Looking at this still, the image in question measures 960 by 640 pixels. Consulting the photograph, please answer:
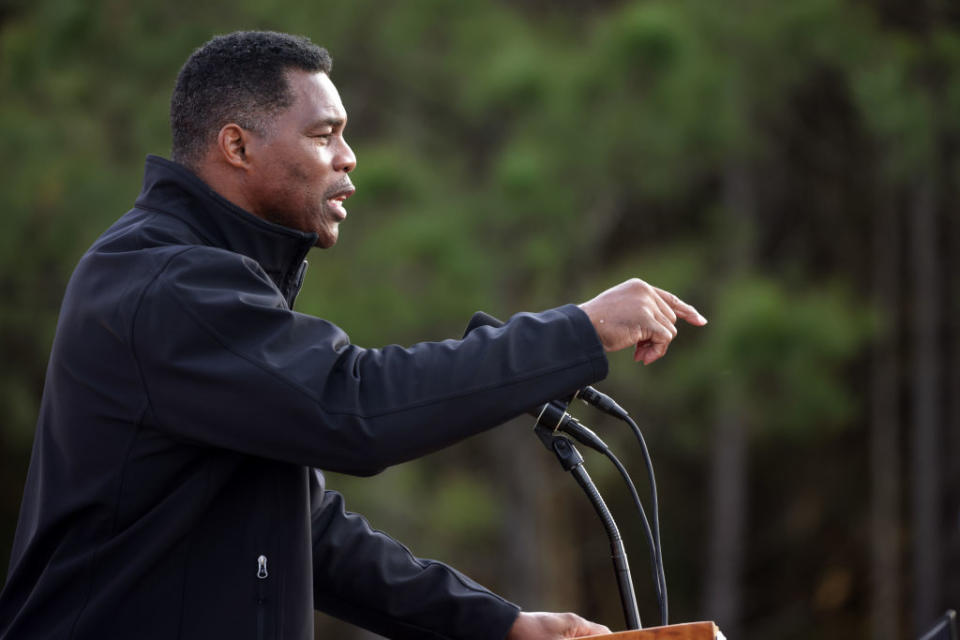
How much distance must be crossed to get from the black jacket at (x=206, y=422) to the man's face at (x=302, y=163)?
143mm

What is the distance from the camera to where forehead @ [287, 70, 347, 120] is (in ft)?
6.02

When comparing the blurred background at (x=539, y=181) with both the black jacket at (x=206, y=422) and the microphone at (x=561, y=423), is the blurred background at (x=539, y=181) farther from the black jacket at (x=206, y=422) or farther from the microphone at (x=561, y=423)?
the black jacket at (x=206, y=422)

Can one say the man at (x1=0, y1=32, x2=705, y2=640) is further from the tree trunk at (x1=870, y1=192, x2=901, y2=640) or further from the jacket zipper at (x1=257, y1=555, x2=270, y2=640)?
the tree trunk at (x1=870, y1=192, x2=901, y2=640)

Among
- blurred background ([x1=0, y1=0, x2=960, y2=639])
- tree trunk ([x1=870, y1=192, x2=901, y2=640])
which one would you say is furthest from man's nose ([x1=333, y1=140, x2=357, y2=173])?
tree trunk ([x1=870, y1=192, x2=901, y2=640])

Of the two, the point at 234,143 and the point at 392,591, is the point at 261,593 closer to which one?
the point at 392,591

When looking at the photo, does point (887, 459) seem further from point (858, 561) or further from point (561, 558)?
point (561, 558)

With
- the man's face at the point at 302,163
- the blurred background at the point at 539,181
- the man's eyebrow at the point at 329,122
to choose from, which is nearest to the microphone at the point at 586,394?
the man's face at the point at 302,163

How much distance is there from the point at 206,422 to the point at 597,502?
582 mm

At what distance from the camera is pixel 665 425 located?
313 inches

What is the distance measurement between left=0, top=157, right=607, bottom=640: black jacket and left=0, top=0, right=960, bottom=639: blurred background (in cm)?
438

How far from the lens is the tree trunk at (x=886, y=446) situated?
9086mm

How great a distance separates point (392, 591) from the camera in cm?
201

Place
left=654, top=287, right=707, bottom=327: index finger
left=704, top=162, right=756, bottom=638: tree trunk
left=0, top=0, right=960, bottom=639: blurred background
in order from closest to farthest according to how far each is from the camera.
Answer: left=654, top=287, right=707, bottom=327: index finger, left=0, top=0, right=960, bottom=639: blurred background, left=704, top=162, right=756, bottom=638: tree trunk

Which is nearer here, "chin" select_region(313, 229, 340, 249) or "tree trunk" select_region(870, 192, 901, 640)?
"chin" select_region(313, 229, 340, 249)
